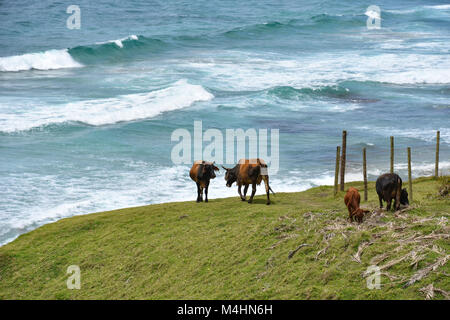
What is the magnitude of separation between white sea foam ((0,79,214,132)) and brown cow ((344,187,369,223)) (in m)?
33.2

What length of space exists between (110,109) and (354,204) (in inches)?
1476

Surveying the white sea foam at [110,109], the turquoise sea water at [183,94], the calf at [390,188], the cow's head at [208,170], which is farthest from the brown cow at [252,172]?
the white sea foam at [110,109]

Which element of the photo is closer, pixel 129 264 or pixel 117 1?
pixel 129 264

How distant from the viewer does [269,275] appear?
13805 mm

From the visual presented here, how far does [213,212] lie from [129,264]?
4.55 metres

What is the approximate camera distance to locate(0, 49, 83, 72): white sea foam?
6906 centimetres

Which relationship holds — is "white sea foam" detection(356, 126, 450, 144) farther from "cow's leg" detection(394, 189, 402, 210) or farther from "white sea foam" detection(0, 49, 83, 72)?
"white sea foam" detection(0, 49, 83, 72)

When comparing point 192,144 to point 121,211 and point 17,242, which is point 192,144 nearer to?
point 121,211

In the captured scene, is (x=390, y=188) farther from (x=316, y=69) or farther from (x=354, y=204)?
(x=316, y=69)

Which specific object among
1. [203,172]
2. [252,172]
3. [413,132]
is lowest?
[413,132]

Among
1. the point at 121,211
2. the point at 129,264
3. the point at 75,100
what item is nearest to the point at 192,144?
the point at 75,100

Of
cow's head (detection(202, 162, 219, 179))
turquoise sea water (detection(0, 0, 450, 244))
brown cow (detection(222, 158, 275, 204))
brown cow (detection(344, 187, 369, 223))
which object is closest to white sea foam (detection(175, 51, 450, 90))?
turquoise sea water (detection(0, 0, 450, 244))

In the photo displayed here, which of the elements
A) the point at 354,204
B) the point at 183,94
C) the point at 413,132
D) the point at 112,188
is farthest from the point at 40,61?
the point at 354,204

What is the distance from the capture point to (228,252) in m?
15.8
